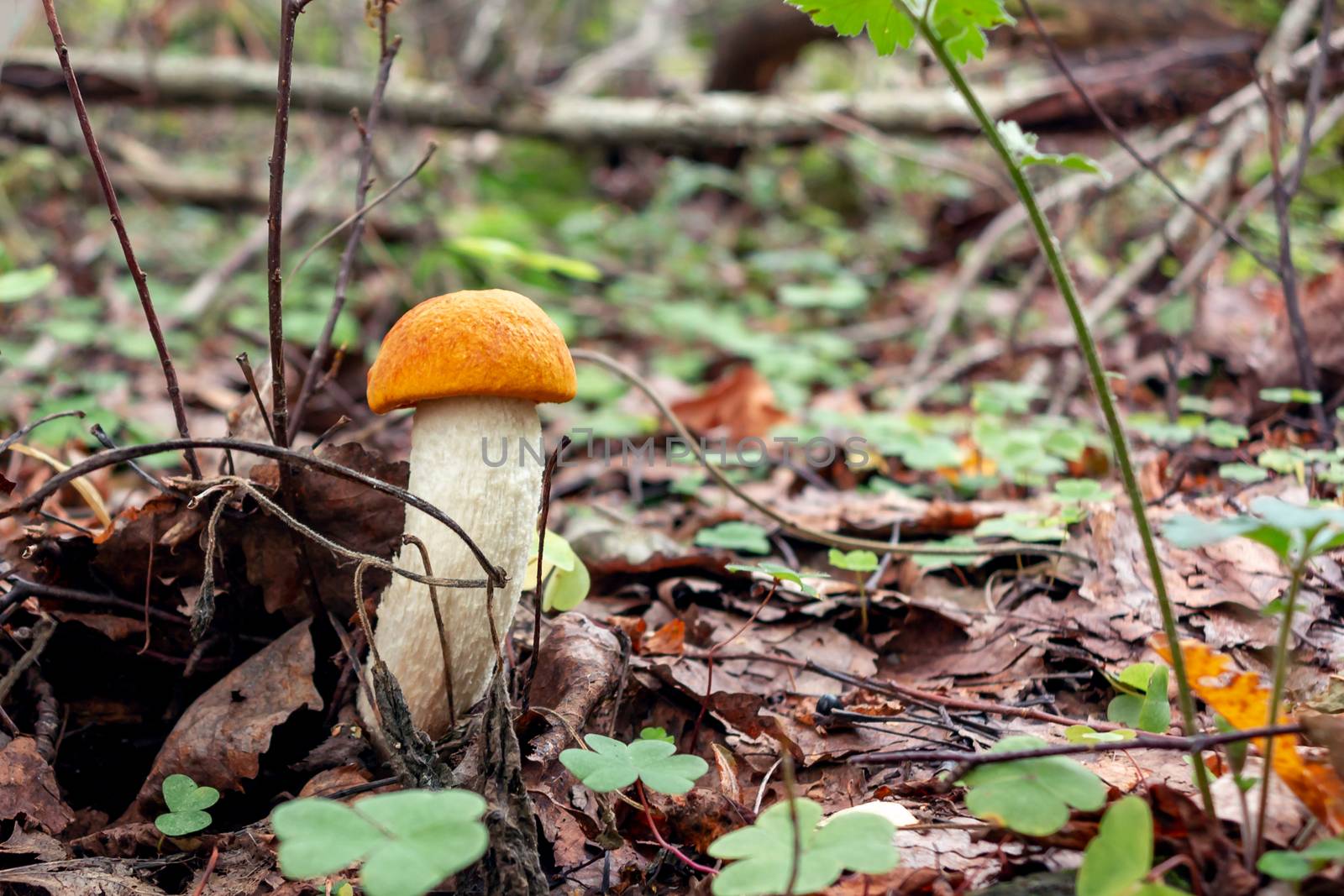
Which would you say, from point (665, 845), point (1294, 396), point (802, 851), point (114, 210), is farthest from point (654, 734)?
point (1294, 396)

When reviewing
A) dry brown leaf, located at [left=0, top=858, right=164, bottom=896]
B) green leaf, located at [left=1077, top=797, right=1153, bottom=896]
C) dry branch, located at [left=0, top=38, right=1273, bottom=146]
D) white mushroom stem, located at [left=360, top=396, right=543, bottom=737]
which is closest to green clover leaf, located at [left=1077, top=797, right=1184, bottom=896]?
green leaf, located at [left=1077, top=797, right=1153, bottom=896]

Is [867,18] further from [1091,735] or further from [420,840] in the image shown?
[420,840]

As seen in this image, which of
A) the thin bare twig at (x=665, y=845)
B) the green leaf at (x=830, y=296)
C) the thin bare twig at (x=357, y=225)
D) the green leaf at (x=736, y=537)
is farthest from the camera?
the green leaf at (x=830, y=296)

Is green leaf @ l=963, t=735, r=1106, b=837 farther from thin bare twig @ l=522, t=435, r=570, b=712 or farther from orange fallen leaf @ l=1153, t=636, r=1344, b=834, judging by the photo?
thin bare twig @ l=522, t=435, r=570, b=712

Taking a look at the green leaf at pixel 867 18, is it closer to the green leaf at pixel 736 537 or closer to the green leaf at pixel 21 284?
the green leaf at pixel 736 537

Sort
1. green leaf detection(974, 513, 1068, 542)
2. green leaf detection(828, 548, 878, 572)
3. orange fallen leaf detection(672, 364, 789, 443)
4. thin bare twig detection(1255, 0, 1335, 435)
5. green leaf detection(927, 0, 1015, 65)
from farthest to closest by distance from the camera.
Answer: orange fallen leaf detection(672, 364, 789, 443)
thin bare twig detection(1255, 0, 1335, 435)
green leaf detection(974, 513, 1068, 542)
green leaf detection(828, 548, 878, 572)
green leaf detection(927, 0, 1015, 65)

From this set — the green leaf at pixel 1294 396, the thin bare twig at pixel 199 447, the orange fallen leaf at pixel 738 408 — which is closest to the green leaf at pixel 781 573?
the thin bare twig at pixel 199 447
